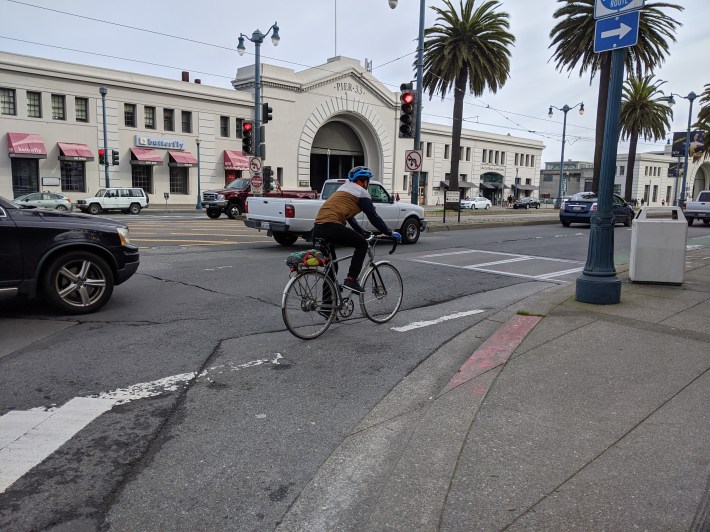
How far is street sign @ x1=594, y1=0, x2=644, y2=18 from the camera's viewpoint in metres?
7.08

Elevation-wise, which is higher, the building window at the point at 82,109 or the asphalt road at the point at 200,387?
the building window at the point at 82,109

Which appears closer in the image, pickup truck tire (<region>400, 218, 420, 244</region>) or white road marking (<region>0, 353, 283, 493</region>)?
white road marking (<region>0, 353, 283, 493</region>)

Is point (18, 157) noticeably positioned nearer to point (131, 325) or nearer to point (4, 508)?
point (131, 325)

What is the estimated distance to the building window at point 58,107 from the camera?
123 ft

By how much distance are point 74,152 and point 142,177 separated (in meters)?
5.59

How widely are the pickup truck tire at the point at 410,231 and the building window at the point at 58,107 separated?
100 ft

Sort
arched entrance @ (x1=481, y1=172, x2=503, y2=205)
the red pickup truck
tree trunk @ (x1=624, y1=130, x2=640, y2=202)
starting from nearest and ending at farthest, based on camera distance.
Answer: the red pickup truck < tree trunk @ (x1=624, y1=130, x2=640, y2=202) < arched entrance @ (x1=481, y1=172, x2=503, y2=205)

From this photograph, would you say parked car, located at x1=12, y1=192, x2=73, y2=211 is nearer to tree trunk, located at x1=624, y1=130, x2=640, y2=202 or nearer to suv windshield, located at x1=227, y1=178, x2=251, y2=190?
suv windshield, located at x1=227, y1=178, x2=251, y2=190

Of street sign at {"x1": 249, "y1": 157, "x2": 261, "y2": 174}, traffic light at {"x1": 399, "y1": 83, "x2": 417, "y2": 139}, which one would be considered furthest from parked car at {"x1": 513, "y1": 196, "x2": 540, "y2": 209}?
traffic light at {"x1": 399, "y1": 83, "x2": 417, "y2": 139}

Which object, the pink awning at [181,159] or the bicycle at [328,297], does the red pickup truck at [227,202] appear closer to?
the pink awning at [181,159]

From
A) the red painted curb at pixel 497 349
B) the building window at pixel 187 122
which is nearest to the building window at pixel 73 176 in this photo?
the building window at pixel 187 122

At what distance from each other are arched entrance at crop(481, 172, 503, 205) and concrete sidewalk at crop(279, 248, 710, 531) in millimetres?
68157

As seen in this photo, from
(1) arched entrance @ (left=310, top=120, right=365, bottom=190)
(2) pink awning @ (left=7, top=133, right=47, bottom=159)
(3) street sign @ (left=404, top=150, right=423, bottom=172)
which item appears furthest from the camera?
(1) arched entrance @ (left=310, top=120, right=365, bottom=190)

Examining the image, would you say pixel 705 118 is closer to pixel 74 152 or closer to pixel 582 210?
pixel 582 210
